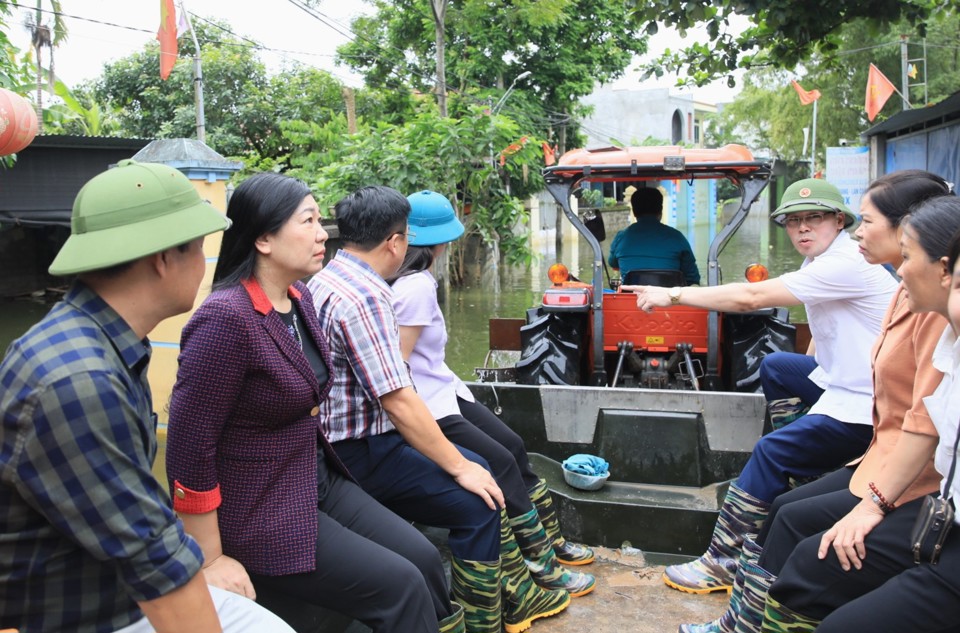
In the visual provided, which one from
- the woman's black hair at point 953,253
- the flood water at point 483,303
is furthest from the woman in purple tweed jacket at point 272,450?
the flood water at point 483,303

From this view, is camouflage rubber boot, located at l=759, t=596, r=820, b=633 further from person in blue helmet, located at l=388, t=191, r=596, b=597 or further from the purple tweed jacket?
the purple tweed jacket

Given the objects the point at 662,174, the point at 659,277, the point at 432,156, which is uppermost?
the point at 432,156

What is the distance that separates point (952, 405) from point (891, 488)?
16.4 inches

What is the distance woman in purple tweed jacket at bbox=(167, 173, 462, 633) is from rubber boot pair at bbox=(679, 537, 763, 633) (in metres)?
1.07

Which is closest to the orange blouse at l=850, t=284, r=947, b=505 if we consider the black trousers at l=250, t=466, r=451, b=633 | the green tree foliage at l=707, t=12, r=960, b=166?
the black trousers at l=250, t=466, r=451, b=633

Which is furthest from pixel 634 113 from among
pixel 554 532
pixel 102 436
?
pixel 102 436

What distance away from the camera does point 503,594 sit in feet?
9.77

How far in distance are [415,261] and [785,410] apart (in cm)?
186

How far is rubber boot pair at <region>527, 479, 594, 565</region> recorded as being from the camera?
346 cm

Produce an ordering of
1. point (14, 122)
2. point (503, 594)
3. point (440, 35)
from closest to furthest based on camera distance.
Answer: point (503, 594) → point (14, 122) → point (440, 35)

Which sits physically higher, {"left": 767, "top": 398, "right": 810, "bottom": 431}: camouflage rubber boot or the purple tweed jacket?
the purple tweed jacket

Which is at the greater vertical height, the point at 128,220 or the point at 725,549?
the point at 128,220

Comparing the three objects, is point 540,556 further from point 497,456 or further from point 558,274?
point 558,274

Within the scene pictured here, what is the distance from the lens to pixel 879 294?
3.10m
